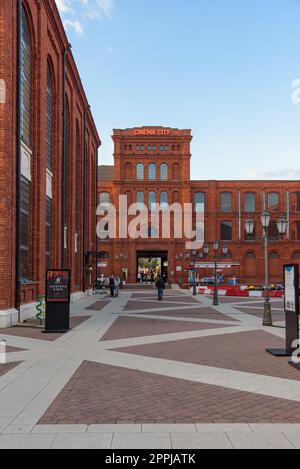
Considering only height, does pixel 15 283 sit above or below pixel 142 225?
below

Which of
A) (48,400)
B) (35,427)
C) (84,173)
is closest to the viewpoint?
(35,427)

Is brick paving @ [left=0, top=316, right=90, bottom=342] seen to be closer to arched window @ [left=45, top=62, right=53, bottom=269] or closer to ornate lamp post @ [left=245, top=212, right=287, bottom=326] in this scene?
ornate lamp post @ [left=245, top=212, right=287, bottom=326]

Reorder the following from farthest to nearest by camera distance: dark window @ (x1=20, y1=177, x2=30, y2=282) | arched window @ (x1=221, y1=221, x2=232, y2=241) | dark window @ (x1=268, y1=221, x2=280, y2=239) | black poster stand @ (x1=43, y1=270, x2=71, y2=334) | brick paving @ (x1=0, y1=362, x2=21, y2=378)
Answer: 1. arched window @ (x1=221, y1=221, x2=232, y2=241)
2. dark window @ (x1=268, y1=221, x2=280, y2=239)
3. dark window @ (x1=20, y1=177, x2=30, y2=282)
4. black poster stand @ (x1=43, y1=270, x2=71, y2=334)
5. brick paving @ (x1=0, y1=362, x2=21, y2=378)

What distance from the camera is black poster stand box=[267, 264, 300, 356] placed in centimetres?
1019

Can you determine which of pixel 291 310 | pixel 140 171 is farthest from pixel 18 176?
pixel 140 171

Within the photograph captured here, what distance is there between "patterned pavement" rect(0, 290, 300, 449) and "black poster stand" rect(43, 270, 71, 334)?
1.09 m

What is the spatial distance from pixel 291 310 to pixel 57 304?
7.57 meters

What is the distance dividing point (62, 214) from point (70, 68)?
9849 mm

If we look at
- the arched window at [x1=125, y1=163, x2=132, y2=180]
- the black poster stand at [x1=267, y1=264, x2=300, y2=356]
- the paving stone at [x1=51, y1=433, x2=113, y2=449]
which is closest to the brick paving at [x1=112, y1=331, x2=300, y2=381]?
the black poster stand at [x1=267, y1=264, x2=300, y2=356]

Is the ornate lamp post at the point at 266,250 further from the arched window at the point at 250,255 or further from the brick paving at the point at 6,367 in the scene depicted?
the arched window at the point at 250,255

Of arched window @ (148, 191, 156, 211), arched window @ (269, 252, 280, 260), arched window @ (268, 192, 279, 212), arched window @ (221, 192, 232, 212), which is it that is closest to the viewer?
arched window @ (148, 191, 156, 211)
